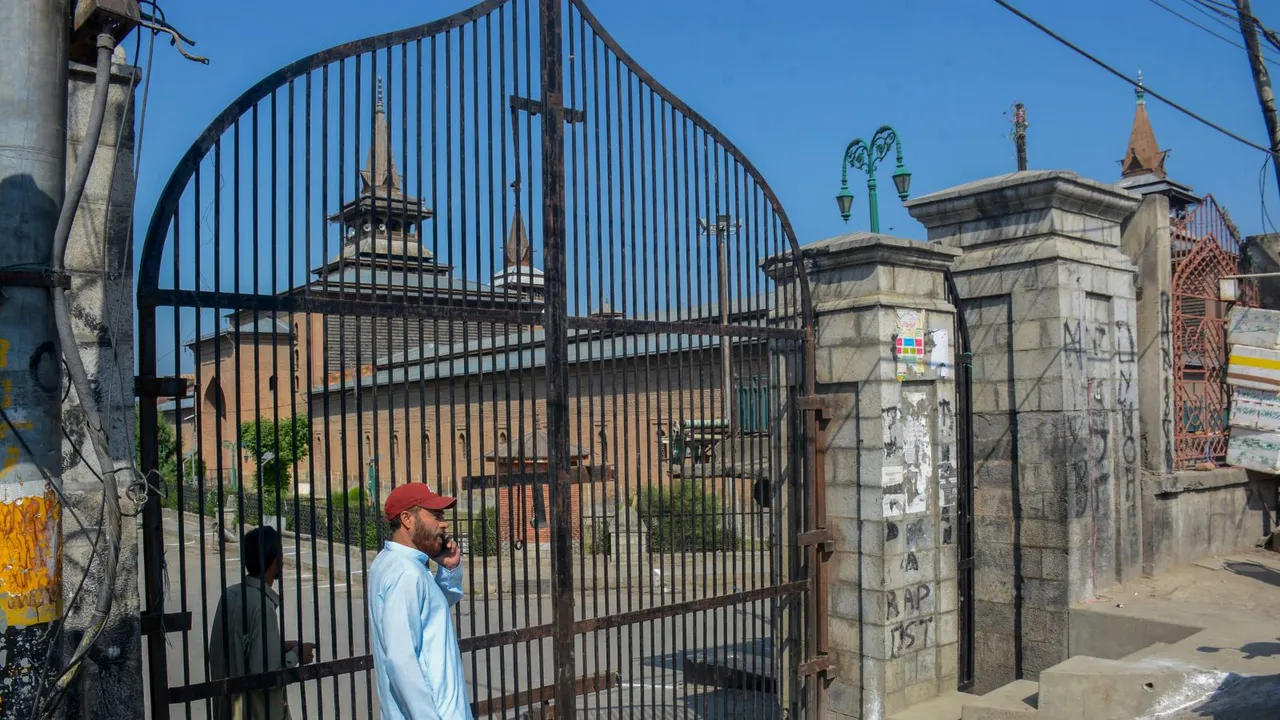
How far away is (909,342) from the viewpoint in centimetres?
697

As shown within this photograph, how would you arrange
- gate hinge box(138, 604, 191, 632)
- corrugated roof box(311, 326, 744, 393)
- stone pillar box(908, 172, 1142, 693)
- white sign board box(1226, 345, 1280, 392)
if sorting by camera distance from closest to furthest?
gate hinge box(138, 604, 191, 632) → corrugated roof box(311, 326, 744, 393) → stone pillar box(908, 172, 1142, 693) → white sign board box(1226, 345, 1280, 392)

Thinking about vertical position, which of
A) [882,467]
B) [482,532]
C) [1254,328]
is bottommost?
[482,532]

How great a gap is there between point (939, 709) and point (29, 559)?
5.93m

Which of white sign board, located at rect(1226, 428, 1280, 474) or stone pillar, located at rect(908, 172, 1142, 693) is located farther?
white sign board, located at rect(1226, 428, 1280, 474)

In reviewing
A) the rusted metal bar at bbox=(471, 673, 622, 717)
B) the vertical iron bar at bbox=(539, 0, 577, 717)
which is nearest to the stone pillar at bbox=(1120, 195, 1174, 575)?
the rusted metal bar at bbox=(471, 673, 622, 717)

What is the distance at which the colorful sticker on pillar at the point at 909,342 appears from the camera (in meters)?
6.88

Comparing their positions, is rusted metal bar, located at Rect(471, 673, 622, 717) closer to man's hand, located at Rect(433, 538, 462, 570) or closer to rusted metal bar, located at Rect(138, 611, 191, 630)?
man's hand, located at Rect(433, 538, 462, 570)

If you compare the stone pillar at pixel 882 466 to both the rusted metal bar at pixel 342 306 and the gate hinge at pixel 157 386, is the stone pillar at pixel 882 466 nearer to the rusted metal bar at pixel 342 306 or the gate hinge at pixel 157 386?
the rusted metal bar at pixel 342 306

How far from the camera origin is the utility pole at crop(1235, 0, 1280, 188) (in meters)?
9.07

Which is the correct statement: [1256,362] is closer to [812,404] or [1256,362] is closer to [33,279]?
[812,404]

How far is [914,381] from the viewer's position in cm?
705

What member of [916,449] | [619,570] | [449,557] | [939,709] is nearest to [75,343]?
[449,557]

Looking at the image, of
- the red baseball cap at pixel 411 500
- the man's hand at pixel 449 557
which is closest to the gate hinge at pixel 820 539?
the man's hand at pixel 449 557

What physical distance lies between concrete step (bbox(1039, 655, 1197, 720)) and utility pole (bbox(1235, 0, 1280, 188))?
17.3 ft
